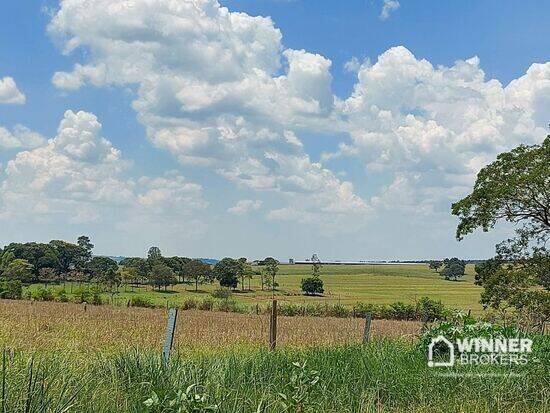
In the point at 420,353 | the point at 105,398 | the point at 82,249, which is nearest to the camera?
the point at 105,398

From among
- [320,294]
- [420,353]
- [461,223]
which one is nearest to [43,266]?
[320,294]

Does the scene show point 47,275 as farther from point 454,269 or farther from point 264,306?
point 454,269

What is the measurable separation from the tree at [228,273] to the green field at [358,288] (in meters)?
1.54

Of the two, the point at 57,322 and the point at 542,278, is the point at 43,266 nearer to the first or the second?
the point at 57,322

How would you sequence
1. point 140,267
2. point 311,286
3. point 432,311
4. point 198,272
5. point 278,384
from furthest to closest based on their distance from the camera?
point 140,267 < point 198,272 < point 311,286 < point 432,311 < point 278,384

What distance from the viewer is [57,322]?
25.8 m

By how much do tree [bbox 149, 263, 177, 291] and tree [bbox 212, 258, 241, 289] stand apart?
691 centimetres

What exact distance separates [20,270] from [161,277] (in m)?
15.9

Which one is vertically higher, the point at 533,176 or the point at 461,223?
the point at 533,176

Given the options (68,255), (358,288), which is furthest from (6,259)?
(358,288)

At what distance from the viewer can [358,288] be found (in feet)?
300

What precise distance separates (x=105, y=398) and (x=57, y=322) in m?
21.8

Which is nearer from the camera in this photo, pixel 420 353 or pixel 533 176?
pixel 420 353

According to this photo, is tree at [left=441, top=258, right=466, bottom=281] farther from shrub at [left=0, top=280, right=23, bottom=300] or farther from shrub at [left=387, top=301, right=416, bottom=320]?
shrub at [left=0, top=280, right=23, bottom=300]
